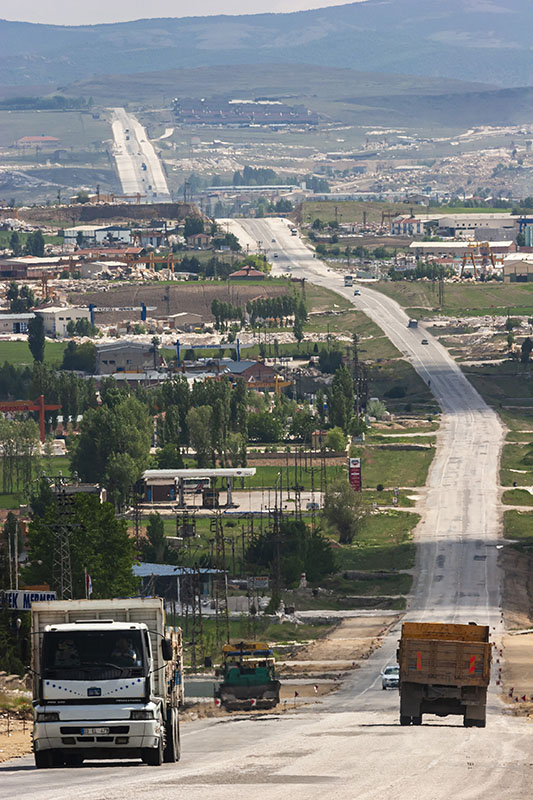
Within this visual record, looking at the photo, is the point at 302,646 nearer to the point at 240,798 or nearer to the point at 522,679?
the point at 522,679

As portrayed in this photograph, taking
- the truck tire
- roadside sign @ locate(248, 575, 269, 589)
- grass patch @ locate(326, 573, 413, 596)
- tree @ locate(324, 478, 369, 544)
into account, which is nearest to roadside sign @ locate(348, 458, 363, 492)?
tree @ locate(324, 478, 369, 544)

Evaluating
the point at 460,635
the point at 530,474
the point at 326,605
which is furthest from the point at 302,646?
the point at 530,474

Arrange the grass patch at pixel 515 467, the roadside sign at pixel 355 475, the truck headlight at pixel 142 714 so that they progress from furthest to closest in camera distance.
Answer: the grass patch at pixel 515 467
the roadside sign at pixel 355 475
the truck headlight at pixel 142 714

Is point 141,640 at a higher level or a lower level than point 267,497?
higher

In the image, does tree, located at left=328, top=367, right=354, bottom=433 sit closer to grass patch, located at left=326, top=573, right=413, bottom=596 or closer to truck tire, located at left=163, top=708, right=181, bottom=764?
grass patch, located at left=326, top=573, right=413, bottom=596

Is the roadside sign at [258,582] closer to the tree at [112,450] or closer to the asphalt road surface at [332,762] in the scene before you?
the tree at [112,450]

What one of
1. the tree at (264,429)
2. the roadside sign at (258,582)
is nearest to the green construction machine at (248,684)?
the roadside sign at (258,582)

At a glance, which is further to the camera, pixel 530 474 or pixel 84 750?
pixel 530 474

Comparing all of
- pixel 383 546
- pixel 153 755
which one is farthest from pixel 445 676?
pixel 383 546
